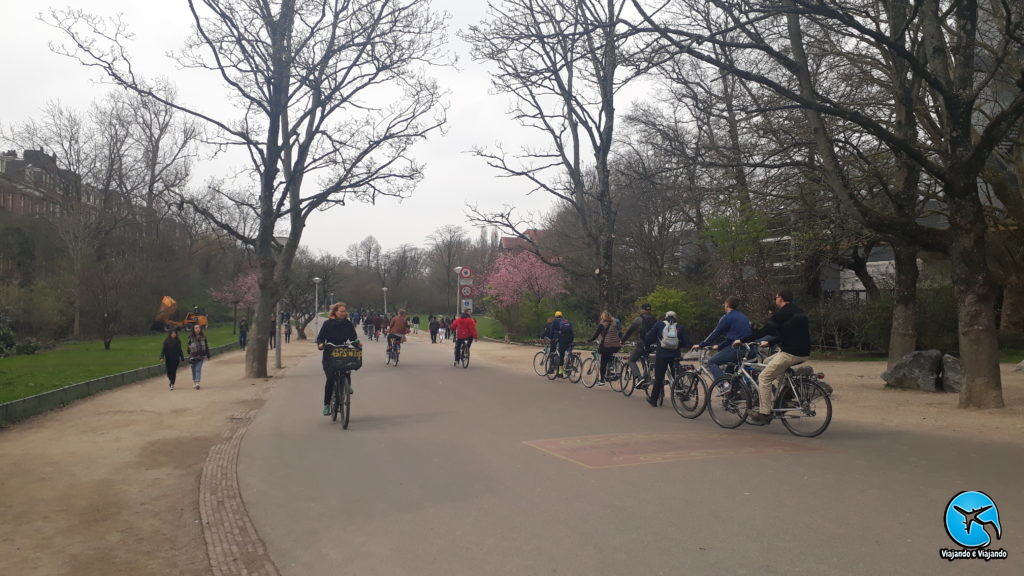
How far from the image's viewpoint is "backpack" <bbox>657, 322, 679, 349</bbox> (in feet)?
38.9

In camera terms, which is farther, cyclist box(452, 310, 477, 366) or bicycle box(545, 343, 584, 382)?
cyclist box(452, 310, 477, 366)

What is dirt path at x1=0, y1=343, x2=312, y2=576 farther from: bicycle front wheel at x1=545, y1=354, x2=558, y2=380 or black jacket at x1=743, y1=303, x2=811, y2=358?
bicycle front wheel at x1=545, y1=354, x2=558, y2=380

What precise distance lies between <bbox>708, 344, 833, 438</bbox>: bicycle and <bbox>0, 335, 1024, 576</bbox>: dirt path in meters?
1.71

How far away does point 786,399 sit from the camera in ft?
30.4

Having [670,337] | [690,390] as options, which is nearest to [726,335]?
[690,390]

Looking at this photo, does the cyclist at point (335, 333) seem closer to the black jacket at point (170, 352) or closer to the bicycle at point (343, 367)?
the bicycle at point (343, 367)

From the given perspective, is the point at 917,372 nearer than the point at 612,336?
Yes

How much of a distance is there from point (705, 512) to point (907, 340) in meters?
11.9

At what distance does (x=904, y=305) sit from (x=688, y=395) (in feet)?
23.4

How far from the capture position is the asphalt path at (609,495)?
466 centimetres

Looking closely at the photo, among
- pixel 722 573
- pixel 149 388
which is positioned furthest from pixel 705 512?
pixel 149 388

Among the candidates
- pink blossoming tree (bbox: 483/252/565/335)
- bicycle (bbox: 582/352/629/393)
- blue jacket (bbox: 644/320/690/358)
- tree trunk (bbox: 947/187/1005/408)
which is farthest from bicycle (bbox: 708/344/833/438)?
pink blossoming tree (bbox: 483/252/565/335)

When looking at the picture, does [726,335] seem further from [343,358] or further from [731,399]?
[343,358]

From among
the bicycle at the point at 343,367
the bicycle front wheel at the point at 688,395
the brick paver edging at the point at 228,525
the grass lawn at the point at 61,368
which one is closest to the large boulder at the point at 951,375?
the bicycle front wheel at the point at 688,395
